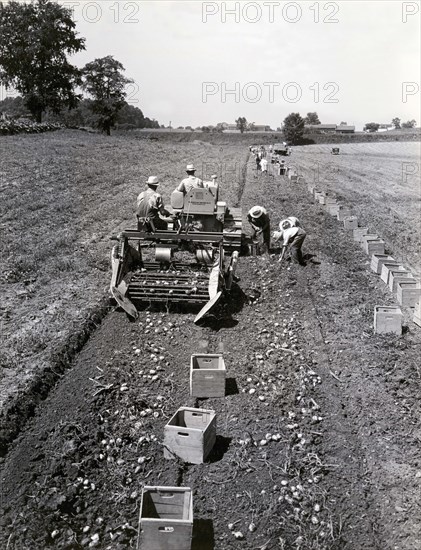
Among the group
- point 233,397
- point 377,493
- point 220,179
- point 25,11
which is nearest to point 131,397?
point 233,397

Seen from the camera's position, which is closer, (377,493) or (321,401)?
(377,493)

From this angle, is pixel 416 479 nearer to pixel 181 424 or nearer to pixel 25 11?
pixel 181 424

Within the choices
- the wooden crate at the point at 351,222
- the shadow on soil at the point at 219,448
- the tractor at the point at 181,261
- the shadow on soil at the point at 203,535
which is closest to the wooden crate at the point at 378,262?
the tractor at the point at 181,261

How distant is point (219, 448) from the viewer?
5602 millimetres

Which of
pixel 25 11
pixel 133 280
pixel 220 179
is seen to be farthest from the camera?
pixel 25 11

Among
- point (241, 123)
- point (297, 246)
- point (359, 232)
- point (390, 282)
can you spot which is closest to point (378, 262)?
point (390, 282)

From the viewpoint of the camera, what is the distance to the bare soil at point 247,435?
4602mm

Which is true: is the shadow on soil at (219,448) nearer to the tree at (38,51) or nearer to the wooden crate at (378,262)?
the wooden crate at (378,262)

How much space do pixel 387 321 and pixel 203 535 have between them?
485cm

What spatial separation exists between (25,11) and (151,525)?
183 feet

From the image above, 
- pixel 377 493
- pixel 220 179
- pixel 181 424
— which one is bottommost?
pixel 377 493

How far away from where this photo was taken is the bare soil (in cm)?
460

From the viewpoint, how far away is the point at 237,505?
15.9 ft

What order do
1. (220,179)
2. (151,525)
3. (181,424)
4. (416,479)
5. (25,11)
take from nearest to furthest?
(151,525), (416,479), (181,424), (220,179), (25,11)
